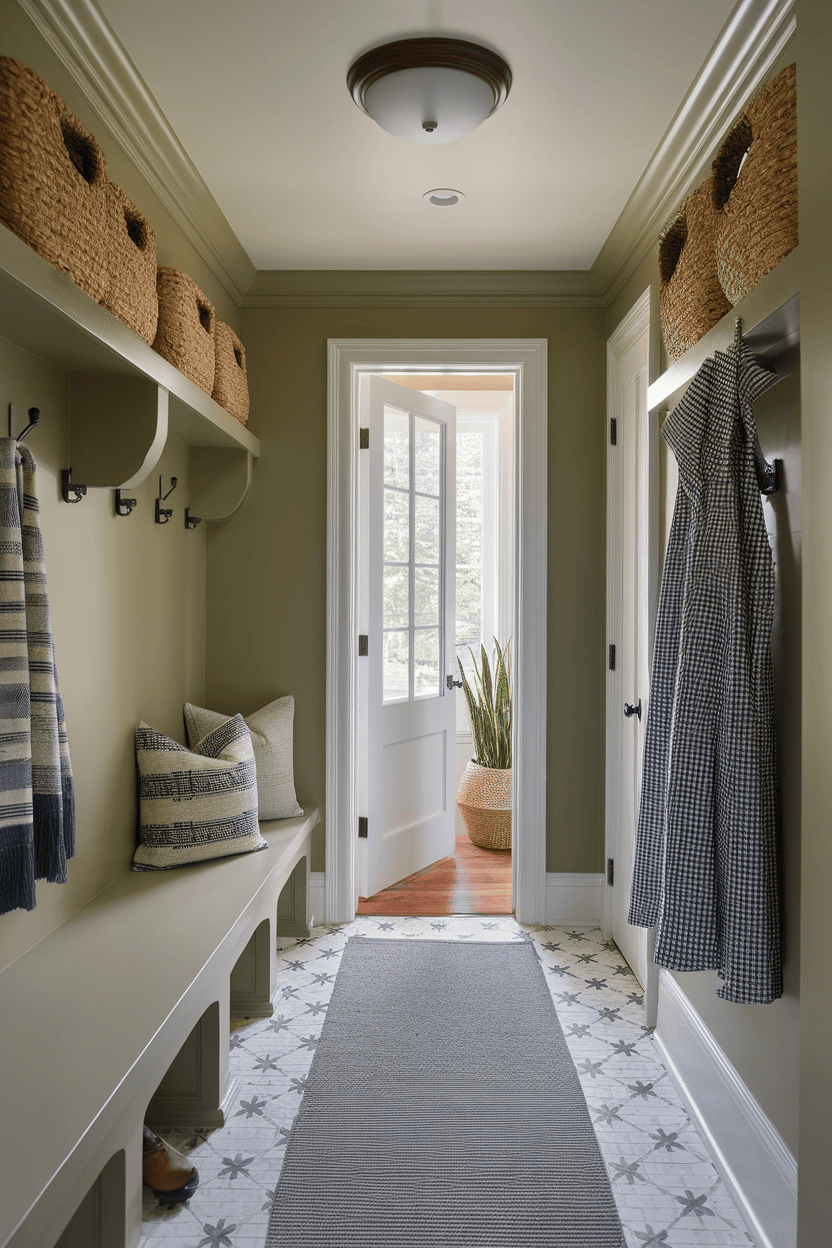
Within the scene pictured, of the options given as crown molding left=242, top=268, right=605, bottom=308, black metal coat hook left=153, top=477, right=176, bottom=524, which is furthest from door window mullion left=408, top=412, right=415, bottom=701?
black metal coat hook left=153, top=477, right=176, bottom=524

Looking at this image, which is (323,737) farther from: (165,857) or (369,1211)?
(369,1211)

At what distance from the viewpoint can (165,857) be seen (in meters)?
2.34

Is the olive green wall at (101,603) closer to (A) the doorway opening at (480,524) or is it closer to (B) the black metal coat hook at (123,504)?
(B) the black metal coat hook at (123,504)

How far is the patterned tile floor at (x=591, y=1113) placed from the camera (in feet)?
5.43

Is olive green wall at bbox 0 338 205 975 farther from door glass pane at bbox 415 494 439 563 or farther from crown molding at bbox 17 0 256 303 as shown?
door glass pane at bbox 415 494 439 563

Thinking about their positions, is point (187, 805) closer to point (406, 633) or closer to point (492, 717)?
point (406, 633)

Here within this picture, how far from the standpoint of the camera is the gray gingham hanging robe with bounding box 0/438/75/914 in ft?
4.77

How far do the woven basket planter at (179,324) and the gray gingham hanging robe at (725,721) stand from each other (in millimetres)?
1289

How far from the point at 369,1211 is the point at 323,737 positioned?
1700mm

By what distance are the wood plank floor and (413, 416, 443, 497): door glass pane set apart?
1763 mm

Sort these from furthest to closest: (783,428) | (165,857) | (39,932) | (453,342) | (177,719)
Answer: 1. (453,342)
2. (177,719)
3. (165,857)
4. (39,932)
5. (783,428)

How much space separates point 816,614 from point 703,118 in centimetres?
151

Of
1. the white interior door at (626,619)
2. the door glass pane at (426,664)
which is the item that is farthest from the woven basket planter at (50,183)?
the door glass pane at (426,664)

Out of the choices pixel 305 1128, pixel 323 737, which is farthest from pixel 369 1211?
pixel 323 737
